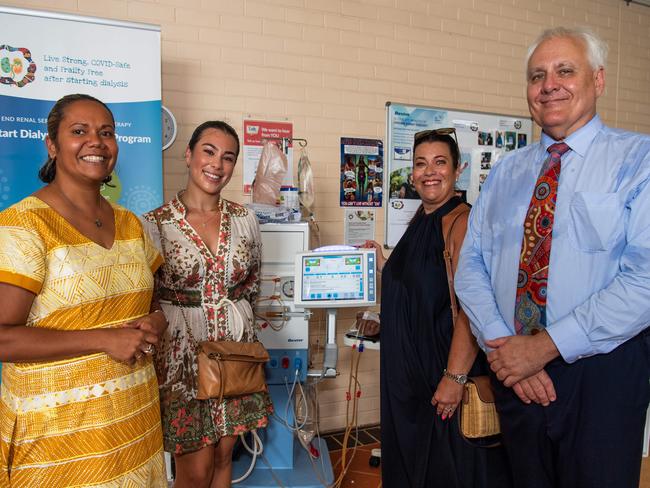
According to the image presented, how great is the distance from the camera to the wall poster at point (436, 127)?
3.38 meters

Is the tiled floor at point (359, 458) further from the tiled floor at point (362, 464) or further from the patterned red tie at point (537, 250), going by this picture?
the patterned red tie at point (537, 250)

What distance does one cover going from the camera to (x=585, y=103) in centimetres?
129

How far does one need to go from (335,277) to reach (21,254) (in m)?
1.28

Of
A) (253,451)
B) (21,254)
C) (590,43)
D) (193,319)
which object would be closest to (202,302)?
(193,319)

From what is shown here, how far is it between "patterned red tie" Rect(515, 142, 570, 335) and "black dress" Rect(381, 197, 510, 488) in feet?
1.41

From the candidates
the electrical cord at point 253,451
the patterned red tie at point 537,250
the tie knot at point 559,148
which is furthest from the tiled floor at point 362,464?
the tie knot at point 559,148

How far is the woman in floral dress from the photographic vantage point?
173cm

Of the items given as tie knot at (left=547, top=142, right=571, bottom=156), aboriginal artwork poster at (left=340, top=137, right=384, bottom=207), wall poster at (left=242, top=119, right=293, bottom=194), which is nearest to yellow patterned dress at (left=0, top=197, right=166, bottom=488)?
tie knot at (left=547, top=142, right=571, bottom=156)

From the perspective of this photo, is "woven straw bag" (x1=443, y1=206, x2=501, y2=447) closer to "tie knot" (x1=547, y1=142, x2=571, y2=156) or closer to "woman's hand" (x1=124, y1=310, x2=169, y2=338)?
"tie knot" (x1=547, y1=142, x2=571, y2=156)

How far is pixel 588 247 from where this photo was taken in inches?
47.9

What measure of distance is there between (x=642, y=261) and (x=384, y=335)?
99 cm

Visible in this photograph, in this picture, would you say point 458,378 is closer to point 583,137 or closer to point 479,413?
point 479,413

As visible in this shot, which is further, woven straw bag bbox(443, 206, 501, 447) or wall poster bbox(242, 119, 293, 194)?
wall poster bbox(242, 119, 293, 194)

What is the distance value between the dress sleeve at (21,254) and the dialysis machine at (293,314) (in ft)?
3.82
